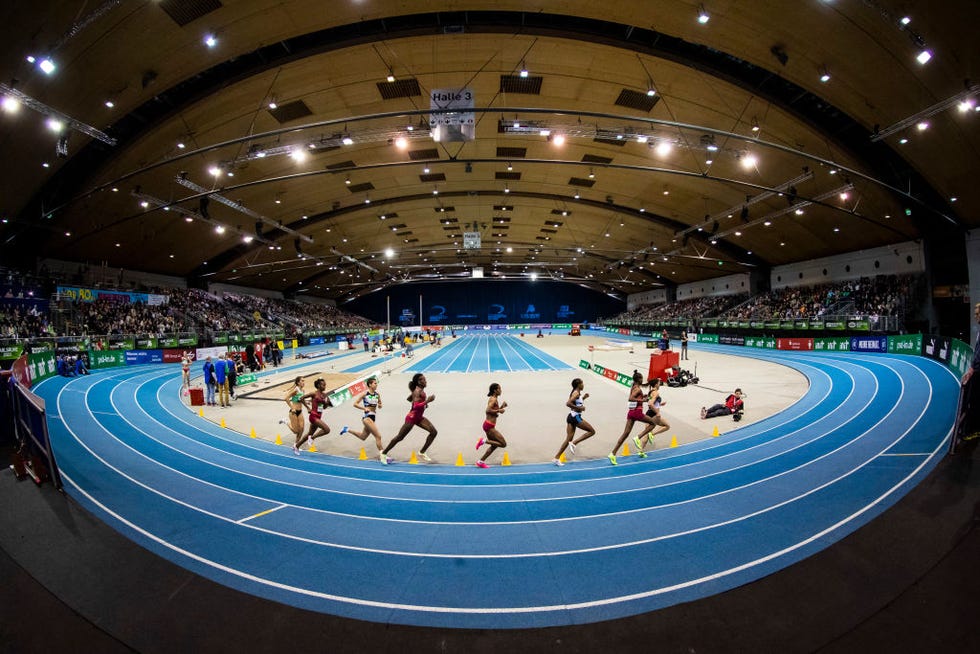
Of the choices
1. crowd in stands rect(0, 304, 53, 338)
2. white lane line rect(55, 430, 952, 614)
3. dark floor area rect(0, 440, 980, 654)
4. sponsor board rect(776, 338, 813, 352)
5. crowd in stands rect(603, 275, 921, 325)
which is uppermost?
crowd in stands rect(603, 275, 921, 325)

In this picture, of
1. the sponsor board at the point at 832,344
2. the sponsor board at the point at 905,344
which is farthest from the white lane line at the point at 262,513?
the sponsor board at the point at 832,344

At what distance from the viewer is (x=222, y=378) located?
1277 cm

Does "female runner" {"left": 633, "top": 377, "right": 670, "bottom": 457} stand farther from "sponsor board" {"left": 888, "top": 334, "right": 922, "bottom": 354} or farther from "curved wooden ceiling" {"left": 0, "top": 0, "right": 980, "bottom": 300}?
"sponsor board" {"left": 888, "top": 334, "right": 922, "bottom": 354}

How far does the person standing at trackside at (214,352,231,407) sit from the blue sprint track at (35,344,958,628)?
8.90 feet

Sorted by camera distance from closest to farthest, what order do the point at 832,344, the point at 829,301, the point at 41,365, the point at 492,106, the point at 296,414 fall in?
the point at 296,414 → the point at 492,106 → the point at 41,365 → the point at 832,344 → the point at 829,301

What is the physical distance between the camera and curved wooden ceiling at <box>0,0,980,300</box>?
1201cm

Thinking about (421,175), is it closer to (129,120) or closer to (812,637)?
(129,120)

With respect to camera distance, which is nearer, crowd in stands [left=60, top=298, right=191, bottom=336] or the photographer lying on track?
the photographer lying on track

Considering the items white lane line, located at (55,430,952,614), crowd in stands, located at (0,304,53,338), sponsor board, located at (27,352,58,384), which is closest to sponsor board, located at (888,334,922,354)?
white lane line, located at (55,430,952,614)

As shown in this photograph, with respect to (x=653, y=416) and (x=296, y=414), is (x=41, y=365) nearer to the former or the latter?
(x=296, y=414)

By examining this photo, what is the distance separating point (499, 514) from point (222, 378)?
1140cm

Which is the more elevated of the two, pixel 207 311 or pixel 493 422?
pixel 207 311

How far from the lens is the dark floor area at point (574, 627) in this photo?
249 cm

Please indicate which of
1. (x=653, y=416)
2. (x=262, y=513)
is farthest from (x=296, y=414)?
(x=653, y=416)
